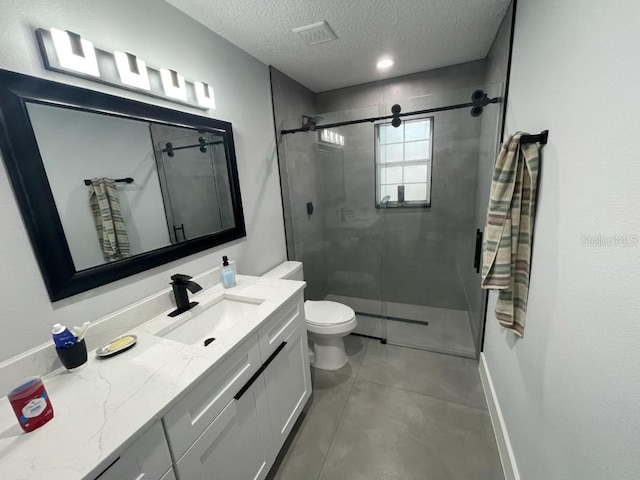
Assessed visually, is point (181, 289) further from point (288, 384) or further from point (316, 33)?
point (316, 33)

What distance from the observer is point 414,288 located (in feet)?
9.61

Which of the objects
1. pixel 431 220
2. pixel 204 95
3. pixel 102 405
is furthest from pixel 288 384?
pixel 431 220

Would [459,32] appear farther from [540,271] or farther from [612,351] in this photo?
[612,351]

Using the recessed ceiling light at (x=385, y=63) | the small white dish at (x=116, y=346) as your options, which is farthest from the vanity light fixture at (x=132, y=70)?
the recessed ceiling light at (x=385, y=63)

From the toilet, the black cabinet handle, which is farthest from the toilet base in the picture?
the black cabinet handle

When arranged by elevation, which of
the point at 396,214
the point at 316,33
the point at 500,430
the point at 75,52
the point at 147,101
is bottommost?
the point at 500,430

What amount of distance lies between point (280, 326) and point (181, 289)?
55 cm

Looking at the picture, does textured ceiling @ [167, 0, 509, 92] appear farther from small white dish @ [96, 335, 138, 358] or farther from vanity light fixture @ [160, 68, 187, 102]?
small white dish @ [96, 335, 138, 358]

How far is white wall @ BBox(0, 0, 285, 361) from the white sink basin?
240 millimetres

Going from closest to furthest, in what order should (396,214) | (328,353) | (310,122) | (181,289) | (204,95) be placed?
(181,289)
(204,95)
(328,353)
(310,122)
(396,214)

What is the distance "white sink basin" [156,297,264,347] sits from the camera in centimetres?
125

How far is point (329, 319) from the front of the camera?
204 centimetres

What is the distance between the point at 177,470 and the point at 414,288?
2.63 m

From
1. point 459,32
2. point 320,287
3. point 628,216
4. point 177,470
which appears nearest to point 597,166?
point 628,216
